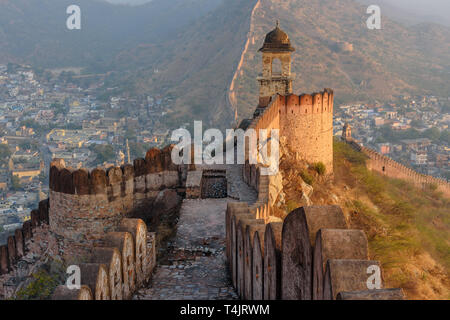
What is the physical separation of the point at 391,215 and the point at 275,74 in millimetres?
7602

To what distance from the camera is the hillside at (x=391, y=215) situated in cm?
1410

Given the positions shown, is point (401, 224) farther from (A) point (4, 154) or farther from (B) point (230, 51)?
(B) point (230, 51)

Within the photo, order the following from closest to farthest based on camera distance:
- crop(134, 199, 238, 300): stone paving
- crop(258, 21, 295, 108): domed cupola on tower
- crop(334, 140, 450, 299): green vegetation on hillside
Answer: crop(134, 199, 238, 300): stone paving < crop(334, 140, 450, 299): green vegetation on hillside < crop(258, 21, 295, 108): domed cupola on tower

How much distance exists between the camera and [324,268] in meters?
3.50

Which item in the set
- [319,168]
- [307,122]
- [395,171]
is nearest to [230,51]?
[395,171]

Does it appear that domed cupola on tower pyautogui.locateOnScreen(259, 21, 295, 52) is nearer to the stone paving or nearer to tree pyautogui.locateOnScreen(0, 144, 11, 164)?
the stone paving

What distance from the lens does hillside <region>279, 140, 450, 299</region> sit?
46.3 feet

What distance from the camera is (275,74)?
22.9 m

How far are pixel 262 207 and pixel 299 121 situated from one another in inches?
420

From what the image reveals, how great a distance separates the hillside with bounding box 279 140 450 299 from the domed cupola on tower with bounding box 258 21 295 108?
13.5 feet

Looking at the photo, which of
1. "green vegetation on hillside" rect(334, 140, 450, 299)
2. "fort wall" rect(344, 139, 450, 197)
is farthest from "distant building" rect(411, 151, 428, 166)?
"green vegetation on hillside" rect(334, 140, 450, 299)

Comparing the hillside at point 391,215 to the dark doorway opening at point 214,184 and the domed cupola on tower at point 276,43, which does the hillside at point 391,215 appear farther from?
the domed cupola on tower at point 276,43
